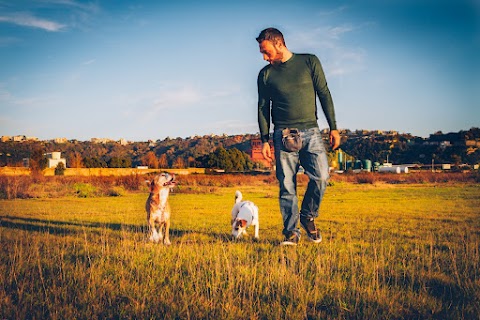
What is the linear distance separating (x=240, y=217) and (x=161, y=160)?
47146 mm

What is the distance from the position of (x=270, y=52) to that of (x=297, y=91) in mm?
646

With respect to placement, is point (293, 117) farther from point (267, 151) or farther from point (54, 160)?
point (54, 160)

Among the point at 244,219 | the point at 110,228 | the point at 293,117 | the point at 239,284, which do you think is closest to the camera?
the point at 239,284

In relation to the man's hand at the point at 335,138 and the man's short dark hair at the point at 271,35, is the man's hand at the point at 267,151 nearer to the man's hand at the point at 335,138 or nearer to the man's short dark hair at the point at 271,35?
the man's hand at the point at 335,138

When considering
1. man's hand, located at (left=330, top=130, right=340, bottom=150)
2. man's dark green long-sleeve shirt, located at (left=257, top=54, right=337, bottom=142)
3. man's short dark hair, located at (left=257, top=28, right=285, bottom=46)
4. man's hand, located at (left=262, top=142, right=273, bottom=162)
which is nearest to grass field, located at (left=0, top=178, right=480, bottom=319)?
man's hand, located at (left=262, top=142, right=273, bottom=162)

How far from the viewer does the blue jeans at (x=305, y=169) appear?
5.58 m

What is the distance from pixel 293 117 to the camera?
5.59 metres

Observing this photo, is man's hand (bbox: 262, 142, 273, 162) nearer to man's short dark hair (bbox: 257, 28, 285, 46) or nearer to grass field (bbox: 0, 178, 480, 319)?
grass field (bbox: 0, 178, 480, 319)

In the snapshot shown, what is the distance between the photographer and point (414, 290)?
349 cm

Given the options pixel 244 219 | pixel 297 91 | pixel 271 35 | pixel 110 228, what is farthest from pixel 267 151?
pixel 110 228

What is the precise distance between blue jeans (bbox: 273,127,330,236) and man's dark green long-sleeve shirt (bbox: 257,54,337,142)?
0.19m

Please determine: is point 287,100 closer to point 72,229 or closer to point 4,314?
point 4,314

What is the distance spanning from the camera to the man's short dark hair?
5.41 metres

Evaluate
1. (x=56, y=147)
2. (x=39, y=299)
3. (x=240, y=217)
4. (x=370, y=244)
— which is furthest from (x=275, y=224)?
(x=56, y=147)
